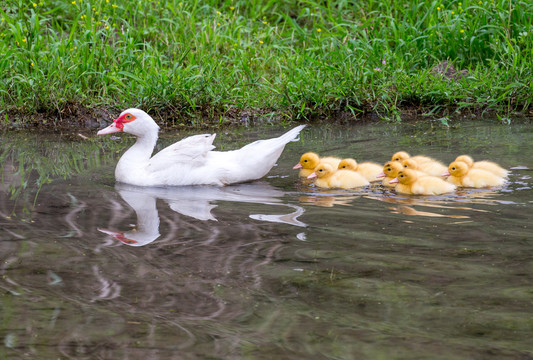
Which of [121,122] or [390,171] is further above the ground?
[121,122]

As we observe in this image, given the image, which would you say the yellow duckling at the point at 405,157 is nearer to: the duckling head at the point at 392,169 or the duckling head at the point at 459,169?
the duckling head at the point at 392,169

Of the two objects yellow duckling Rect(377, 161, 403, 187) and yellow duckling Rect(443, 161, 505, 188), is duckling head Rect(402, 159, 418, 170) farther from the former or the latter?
yellow duckling Rect(443, 161, 505, 188)

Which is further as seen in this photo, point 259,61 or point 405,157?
point 259,61

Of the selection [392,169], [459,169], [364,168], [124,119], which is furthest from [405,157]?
[124,119]

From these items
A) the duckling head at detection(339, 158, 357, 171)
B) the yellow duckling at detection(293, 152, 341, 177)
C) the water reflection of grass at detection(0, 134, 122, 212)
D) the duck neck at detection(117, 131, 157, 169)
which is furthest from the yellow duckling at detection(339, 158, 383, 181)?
the water reflection of grass at detection(0, 134, 122, 212)

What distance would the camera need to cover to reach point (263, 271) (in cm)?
379

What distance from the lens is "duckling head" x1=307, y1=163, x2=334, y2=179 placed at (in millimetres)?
5867

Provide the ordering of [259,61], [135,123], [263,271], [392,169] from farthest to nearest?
[259,61], [135,123], [392,169], [263,271]

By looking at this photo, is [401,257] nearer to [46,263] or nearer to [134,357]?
[134,357]

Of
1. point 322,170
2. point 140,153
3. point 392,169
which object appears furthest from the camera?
point 140,153

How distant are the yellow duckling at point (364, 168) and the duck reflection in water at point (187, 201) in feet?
1.95

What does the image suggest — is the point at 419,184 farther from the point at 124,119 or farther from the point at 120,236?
the point at 124,119

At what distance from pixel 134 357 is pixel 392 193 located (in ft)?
10.1

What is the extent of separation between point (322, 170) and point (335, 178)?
157 mm
